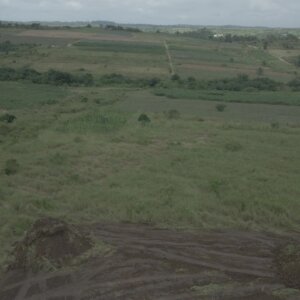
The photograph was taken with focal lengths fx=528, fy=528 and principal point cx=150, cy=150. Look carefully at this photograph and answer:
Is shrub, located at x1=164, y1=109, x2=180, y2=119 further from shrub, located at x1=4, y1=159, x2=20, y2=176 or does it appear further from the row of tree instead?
the row of tree

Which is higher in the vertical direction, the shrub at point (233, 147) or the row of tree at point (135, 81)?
the row of tree at point (135, 81)

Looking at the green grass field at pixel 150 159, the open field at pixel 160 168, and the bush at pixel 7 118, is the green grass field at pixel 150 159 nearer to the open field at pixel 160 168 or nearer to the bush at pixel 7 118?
the open field at pixel 160 168

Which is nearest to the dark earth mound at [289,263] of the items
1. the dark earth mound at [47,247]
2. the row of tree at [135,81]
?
Answer: the dark earth mound at [47,247]

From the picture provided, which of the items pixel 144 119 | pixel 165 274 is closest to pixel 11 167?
pixel 165 274

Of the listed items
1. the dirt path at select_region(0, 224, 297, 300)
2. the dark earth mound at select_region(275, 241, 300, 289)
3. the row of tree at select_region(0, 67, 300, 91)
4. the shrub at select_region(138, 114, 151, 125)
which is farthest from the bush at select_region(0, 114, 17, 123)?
the row of tree at select_region(0, 67, 300, 91)

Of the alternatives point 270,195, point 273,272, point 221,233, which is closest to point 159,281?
point 273,272

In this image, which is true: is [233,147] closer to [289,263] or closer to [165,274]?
[289,263]
